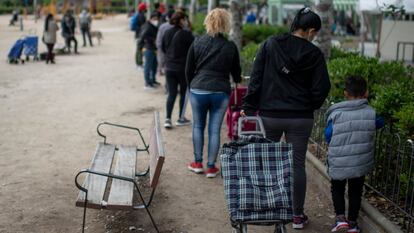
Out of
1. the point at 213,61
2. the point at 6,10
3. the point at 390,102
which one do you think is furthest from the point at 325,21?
the point at 6,10

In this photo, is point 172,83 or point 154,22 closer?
point 172,83

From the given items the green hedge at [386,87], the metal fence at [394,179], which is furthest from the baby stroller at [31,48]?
the metal fence at [394,179]

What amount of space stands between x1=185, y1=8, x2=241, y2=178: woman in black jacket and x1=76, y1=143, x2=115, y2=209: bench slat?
1.11 m

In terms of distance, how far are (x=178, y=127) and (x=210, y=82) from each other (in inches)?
125

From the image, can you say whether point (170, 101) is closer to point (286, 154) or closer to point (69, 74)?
point (286, 154)

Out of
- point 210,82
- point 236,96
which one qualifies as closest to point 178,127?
point 236,96

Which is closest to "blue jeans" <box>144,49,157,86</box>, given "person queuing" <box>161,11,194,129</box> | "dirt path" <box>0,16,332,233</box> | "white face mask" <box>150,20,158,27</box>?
A: "dirt path" <box>0,16,332,233</box>

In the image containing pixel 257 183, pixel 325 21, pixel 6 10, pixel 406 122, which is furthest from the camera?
pixel 6 10

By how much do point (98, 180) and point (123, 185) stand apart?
24cm

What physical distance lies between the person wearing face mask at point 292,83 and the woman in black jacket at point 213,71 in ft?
5.34

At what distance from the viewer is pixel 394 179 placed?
497 cm

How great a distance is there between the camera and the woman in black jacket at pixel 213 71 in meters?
6.46

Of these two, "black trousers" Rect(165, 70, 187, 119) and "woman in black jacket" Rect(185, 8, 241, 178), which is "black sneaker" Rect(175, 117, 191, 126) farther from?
"woman in black jacket" Rect(185, 8, 241, 178)

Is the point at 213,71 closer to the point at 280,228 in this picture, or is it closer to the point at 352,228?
the point at 352,228
